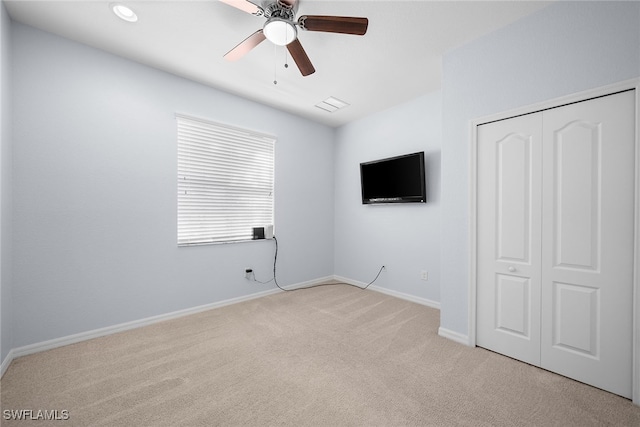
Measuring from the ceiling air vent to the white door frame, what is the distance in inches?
75.9

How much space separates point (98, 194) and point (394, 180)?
11.6 feet

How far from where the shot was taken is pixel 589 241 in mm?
1857

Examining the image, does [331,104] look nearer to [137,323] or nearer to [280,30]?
[280,30]

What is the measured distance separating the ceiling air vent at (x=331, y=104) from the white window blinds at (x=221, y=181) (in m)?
0.90

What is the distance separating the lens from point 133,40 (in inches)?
95.7

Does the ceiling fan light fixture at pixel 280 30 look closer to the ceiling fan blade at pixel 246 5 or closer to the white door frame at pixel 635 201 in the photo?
the ceiling fan blade at pixel 246 5

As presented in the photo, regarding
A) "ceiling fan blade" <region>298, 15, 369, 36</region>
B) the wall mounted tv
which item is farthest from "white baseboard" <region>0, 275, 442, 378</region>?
"ceiling fan blade" <region>298, 15, 369, 36</region>

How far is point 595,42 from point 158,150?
13.1 feet

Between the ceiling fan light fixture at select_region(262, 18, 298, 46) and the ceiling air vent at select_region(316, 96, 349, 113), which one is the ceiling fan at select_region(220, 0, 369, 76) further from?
the ceiling air vent at select_region(316, 96, 349, 113)

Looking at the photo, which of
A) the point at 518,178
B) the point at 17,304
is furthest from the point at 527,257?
the point at 17,304

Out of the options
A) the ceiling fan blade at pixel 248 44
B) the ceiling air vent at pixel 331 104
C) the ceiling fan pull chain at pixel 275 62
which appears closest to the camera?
the ceiling fan blade at pixel 248 44

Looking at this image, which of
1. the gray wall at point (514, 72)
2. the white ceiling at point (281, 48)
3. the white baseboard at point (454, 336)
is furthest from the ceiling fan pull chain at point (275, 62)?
the white baseboard at point (454, 336)

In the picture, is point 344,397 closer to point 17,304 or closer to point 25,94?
point 17,304

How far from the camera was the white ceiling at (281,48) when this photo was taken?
2.05 metres
